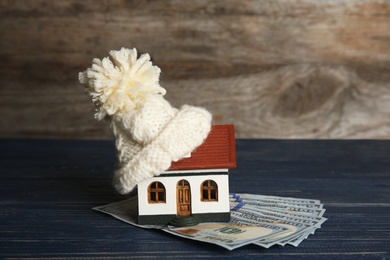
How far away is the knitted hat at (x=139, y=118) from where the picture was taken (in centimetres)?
141

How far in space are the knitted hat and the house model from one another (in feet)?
0.18

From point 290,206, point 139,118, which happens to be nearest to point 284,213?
point 290,206

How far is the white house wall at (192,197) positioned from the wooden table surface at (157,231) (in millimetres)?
52

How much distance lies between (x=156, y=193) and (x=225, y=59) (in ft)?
4.49

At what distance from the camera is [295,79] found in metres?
2.79

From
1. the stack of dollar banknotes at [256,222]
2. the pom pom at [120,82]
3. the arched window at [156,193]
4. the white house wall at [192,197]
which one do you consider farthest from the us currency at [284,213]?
the pom pom at [120,82]

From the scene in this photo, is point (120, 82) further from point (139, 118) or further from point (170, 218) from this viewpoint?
point (170, 218)

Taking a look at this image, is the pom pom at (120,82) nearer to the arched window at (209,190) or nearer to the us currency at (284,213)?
the arched window at (209,190)

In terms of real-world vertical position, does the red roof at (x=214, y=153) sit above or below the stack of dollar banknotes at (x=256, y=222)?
above

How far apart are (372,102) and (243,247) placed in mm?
1642

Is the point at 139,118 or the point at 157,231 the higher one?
the point at 139,118

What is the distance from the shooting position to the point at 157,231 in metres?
1.48

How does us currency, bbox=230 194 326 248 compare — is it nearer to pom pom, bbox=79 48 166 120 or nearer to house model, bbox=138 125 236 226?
house model, bbox=138 125 236 226

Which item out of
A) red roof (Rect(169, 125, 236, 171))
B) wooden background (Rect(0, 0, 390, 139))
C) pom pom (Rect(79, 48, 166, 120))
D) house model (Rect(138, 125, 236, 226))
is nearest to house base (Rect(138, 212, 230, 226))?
house model (Rect(138, 125, 236, 226))
